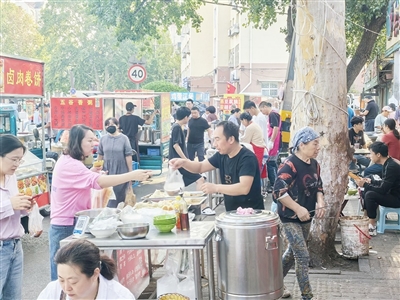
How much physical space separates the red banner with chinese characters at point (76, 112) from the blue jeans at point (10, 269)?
405 inches

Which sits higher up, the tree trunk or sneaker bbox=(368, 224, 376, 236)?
the tree trunk

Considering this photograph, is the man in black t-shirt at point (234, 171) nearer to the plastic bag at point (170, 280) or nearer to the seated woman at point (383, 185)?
the plastic bag at point (170, 280)

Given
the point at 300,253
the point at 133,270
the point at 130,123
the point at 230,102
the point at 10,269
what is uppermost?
the point at 230,102

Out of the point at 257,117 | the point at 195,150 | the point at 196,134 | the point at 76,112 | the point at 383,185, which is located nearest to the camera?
the point at 383,185

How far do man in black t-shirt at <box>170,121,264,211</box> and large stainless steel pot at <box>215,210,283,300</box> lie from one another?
0.95 feet

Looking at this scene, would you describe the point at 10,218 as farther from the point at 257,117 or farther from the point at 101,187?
the point at 257,117

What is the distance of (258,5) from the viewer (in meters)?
17.2

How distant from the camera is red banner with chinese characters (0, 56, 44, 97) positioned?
8242mm

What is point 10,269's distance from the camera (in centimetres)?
443

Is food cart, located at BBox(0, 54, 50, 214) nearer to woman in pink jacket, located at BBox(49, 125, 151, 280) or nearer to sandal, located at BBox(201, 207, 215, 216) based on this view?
sandal, located at BBox(201, 207, 215, 216)

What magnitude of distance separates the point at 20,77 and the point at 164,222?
476 cm

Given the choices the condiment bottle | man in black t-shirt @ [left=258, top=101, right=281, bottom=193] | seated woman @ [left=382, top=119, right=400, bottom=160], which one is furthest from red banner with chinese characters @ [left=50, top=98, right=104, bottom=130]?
the condiment bottle

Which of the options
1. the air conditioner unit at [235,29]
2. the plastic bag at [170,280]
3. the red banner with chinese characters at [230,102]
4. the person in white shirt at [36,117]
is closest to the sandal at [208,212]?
the plastic bag at [170,280]

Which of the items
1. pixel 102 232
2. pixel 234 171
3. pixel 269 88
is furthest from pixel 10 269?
pixel 269 88
